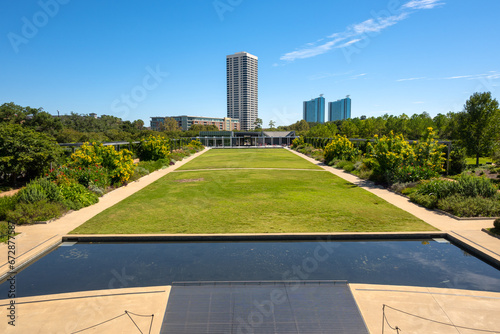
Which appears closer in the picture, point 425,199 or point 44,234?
point 44,234

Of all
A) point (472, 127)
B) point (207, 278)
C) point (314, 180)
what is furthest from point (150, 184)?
point (472, 127)

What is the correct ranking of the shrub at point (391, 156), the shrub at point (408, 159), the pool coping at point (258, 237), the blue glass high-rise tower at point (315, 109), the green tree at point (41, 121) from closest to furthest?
the pool coping at point (258, 237), the shrub at point (408, 159), the shrub at point (391, 156), the green tree at point (41, 121), the blue glass high-rise tower at point (315, 109)

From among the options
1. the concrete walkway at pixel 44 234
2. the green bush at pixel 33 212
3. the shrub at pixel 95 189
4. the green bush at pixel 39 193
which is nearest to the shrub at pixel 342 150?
the concrete walkway at pixel 44 234

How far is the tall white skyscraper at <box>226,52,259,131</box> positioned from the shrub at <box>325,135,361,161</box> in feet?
534

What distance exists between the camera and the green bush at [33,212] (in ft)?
31.2

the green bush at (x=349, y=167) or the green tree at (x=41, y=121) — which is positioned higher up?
the green tree at (x=41, y=121)

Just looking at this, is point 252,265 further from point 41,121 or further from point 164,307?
point 41,121

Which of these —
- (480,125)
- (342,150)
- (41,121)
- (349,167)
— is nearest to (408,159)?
(349,167)

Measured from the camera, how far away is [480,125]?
2575 cm

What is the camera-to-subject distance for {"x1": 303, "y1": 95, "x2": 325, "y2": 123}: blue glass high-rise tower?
559ft

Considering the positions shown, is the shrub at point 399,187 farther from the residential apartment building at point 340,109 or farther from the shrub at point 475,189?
the residential apartment building at point 340,109

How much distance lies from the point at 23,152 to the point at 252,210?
12011 millimetres

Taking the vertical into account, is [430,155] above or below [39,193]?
above

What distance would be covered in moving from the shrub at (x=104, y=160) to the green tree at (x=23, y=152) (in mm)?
1442
